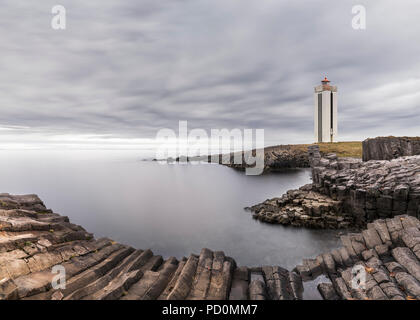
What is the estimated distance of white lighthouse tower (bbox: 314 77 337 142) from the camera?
80.6m

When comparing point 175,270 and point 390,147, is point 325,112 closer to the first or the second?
point 390,147

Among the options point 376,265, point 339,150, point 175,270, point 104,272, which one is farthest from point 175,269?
point 339,150

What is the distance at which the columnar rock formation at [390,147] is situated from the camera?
109 ft

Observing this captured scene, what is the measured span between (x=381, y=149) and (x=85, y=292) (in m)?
44.8

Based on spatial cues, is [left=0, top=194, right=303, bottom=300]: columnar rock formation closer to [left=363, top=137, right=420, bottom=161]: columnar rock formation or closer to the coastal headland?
the coastal headland

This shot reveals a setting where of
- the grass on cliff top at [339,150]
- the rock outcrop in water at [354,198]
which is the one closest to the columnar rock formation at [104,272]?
the rock outcrop in water at [354,198]

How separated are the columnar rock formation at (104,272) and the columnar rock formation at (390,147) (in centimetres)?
3435

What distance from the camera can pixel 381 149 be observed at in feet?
121

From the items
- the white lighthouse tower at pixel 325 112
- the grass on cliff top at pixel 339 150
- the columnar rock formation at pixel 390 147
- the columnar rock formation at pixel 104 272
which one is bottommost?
the columnar rock formation at pixel 104 272

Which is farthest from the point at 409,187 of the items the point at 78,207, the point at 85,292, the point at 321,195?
the point at 78,207

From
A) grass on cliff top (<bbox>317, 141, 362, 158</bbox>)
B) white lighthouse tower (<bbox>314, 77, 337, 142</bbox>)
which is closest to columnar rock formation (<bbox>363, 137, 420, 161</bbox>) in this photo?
grass on cliff top (<bbox>317, 141, 362, 158</bbox>)

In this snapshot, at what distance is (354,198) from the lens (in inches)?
1022

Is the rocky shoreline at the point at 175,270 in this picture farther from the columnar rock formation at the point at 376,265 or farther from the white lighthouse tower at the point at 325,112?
the white lighthouse tower at the point at 325,112
